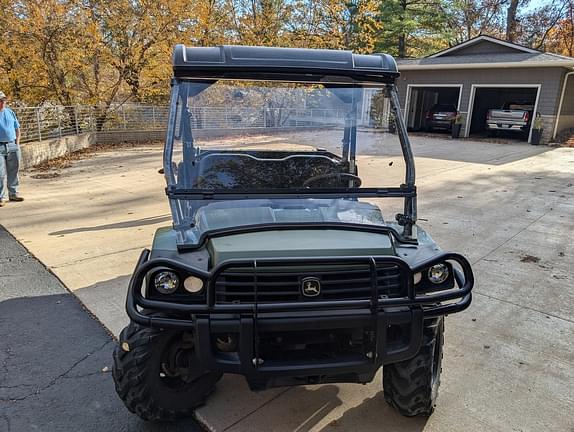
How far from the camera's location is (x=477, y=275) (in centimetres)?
436

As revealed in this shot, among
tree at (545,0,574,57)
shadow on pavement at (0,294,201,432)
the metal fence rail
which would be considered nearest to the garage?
tree at (545,0,574,57)

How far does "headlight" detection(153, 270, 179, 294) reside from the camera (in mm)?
1958

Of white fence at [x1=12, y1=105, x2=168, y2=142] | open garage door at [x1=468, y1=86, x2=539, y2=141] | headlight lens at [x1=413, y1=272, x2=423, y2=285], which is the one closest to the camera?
headlight lens at [x1=413, y1=272, x2=423, y2=285]

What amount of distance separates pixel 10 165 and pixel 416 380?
7129 mm

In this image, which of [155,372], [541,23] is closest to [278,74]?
[155,372]

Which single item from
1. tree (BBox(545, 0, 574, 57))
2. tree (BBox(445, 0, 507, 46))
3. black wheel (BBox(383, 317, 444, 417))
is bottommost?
black wheel (BBox(383, 317, 444, 417))

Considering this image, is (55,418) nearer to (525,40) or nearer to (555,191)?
(555,191)

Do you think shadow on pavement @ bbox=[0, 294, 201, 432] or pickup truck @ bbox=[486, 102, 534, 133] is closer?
shadow on pavement @ bbox=[0, 294, 201, 432]

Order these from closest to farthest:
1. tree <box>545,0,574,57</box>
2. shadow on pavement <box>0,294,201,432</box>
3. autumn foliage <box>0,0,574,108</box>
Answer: shadow on pavement <box>0,294,201,432</box> < autumn foliage <box>0,0,574,108</box> < tree <box>545,0,574,57</box>

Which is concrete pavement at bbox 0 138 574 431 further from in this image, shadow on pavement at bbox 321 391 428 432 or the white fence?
the white fence

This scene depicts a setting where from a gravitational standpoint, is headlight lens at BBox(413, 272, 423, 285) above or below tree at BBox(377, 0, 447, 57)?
below

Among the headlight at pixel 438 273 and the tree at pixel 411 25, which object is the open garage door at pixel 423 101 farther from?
the headlight at pixel 438 273

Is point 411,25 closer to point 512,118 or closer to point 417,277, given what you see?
point 512,118

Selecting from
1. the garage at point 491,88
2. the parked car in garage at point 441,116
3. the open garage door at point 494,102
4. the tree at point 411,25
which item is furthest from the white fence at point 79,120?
the tree at point 411,25
